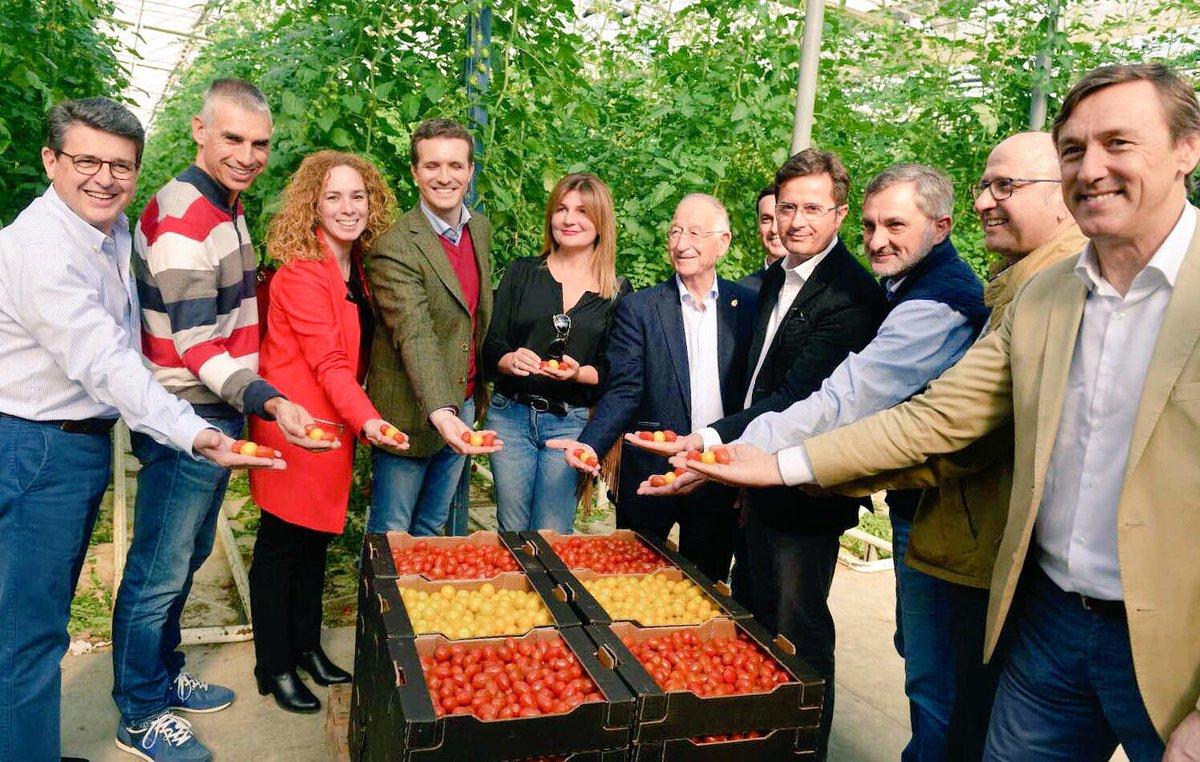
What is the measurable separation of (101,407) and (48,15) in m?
3.08

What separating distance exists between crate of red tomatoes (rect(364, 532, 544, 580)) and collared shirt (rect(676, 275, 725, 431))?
872 millimetres

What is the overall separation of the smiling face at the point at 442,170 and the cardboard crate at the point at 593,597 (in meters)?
1.55

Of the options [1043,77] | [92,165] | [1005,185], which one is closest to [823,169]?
[1005,185]

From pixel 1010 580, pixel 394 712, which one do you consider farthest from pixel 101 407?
pixel 1010 580

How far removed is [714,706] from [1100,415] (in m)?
1.08

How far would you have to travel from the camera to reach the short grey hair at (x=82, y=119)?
234cm

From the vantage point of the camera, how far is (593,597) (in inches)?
101

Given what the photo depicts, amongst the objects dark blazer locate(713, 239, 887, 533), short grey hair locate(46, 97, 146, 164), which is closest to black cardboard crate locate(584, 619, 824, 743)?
dark blazer locate(713, 239, 887, 533)

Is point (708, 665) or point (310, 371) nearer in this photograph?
point (708, 665)

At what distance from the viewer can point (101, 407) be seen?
2430 millimetres

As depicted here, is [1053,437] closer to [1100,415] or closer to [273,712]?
[1100,415]

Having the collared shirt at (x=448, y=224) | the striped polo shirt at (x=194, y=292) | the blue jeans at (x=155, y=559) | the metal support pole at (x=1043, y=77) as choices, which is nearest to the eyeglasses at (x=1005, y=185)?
the collared shirt at (x=448, y=224)

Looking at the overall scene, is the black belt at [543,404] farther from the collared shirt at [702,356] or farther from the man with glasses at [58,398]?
the man with glasses at [58,398]

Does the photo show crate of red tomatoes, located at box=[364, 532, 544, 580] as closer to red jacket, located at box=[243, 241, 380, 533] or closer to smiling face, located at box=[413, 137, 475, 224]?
red jacket, located at box=[243, 241, 380, 533]
